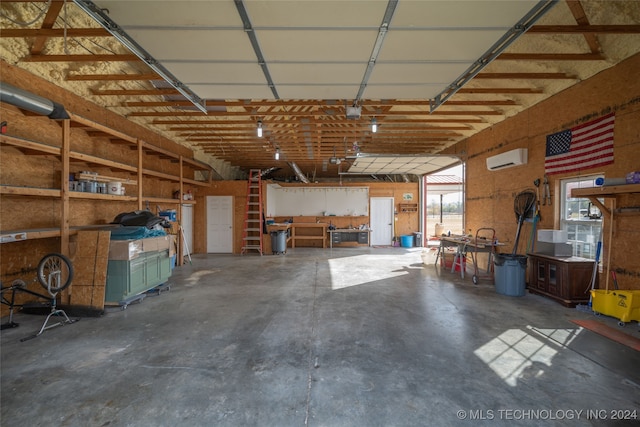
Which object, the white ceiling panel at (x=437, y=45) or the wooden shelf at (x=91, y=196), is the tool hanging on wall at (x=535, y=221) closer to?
the white ceiling panel at (x=437, y=45)

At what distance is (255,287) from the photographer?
17.1ft

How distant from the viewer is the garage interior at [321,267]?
2.16 meters

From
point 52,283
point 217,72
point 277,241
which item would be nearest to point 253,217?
point 277,241

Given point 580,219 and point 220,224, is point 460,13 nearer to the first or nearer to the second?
point 580,219

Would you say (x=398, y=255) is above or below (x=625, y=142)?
below

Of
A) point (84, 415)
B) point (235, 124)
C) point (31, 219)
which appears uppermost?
point (235, 124)

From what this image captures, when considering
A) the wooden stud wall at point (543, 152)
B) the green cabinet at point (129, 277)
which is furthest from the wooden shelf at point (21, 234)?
the wooden stud wall at point (543, 152)

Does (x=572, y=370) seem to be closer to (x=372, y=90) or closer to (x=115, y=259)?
(x=372, y=90)

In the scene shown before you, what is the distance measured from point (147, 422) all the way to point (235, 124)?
5.84 m

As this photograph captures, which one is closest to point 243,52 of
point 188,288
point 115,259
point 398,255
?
point 115,259

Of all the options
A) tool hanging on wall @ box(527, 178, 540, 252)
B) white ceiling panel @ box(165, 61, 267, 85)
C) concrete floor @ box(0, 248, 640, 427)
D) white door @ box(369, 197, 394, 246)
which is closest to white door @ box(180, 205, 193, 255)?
concrete floor @ box(0, 248, 640, 427)

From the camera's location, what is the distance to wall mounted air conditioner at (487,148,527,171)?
205 inches

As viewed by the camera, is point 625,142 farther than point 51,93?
No

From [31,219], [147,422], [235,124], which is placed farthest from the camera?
[235,124]
